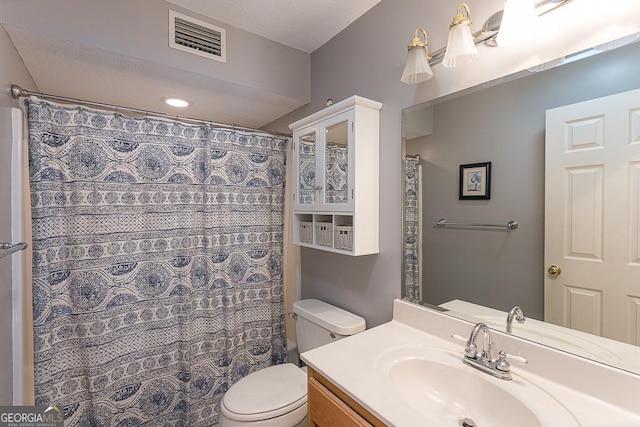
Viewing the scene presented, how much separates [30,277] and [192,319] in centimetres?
77

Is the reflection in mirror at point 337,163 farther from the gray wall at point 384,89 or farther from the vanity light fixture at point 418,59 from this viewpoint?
the vanity light fixture at point 418,59

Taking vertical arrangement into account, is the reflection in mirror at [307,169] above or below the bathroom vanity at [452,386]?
above

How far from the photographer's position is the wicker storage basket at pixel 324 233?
157 centimetres

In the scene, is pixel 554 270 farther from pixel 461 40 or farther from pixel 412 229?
pixel 461 40

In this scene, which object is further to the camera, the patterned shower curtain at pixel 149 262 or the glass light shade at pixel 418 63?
the patterned shower curtain at pixel 149 262

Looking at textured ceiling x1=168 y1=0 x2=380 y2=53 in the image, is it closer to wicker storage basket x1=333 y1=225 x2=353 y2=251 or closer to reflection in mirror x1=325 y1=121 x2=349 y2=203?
reflection in mirror x1=325 y1=121 x2=349 y2=203

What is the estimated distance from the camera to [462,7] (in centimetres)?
107

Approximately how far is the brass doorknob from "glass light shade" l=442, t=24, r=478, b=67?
0.77 m

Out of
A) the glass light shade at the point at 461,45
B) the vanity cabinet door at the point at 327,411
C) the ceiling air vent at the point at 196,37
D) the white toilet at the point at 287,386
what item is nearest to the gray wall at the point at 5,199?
the ceiling air vent at the point at 196,37

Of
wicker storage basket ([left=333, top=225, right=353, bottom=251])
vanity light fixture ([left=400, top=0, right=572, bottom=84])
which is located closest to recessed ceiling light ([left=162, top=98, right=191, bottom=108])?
wicker storage basket ([left=333, top=225, right=353, bottom=251])

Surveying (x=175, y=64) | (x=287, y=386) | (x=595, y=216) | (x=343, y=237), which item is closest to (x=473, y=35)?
(x=595, y=216)

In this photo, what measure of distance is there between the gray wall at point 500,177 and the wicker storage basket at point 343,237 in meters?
0.35

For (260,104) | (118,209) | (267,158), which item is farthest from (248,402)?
(260,104)

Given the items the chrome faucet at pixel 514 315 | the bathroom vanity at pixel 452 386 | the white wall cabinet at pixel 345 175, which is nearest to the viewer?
the bathroom vanity at pixel 452 386
